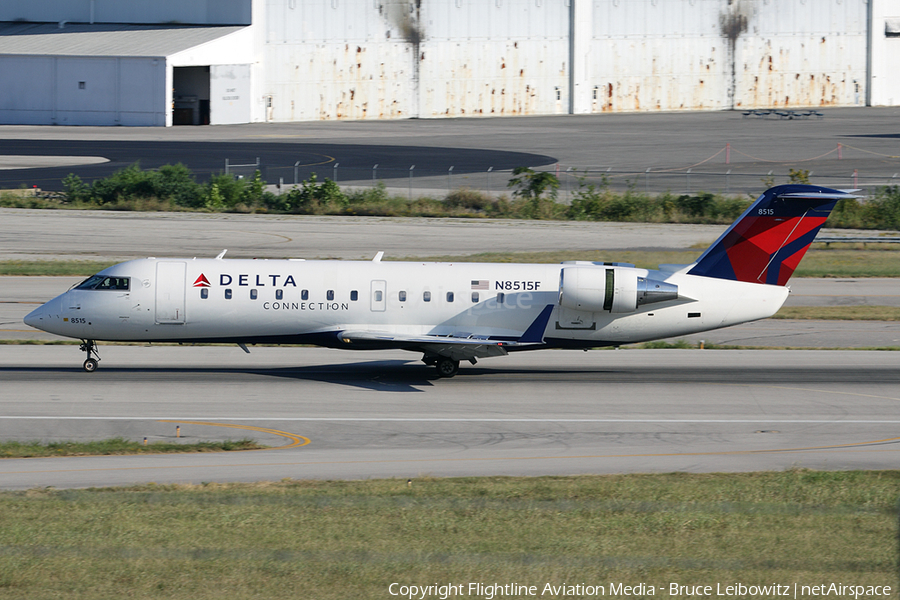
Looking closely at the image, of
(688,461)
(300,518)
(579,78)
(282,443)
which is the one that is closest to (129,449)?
(282,443)

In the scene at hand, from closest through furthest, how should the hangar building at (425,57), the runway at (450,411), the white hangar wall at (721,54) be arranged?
the runway at (450,411) → the hangar building at (425,57) → the white hangar wall at (721,54)

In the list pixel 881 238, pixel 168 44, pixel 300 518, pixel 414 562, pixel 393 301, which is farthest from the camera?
pixel 168 44

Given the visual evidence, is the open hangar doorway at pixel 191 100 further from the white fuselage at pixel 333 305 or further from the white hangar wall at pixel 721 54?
the white fuselage at pixel 333 305

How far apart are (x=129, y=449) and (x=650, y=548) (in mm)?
11239

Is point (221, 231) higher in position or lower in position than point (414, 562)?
higher

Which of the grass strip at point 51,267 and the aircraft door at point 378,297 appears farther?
the grass strip at point 51,267

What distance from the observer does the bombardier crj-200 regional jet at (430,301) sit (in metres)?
27.0

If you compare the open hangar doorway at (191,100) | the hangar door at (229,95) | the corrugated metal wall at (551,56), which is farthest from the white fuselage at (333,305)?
the open hangar doorway at (191,100)

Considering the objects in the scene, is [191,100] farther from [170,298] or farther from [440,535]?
[440,535]

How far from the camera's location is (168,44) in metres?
88.9

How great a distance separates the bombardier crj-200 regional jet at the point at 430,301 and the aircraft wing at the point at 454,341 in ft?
0.10

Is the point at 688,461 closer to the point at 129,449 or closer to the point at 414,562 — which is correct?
the point at 414,562

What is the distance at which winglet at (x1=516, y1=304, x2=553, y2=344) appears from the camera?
2659cm

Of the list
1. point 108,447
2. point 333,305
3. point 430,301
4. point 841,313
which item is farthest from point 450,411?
point 841,313
